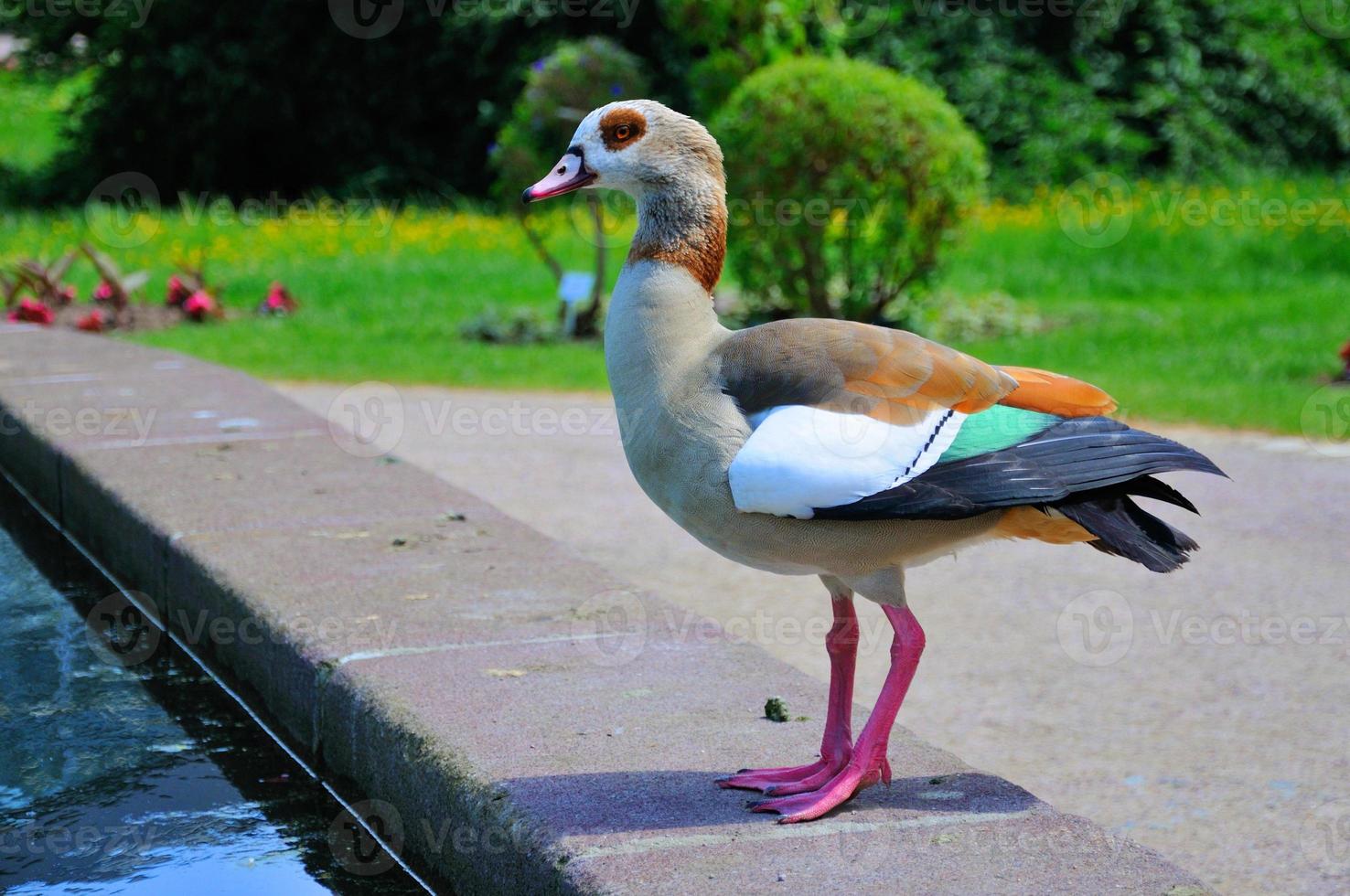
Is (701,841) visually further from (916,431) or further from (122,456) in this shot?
(122,456)

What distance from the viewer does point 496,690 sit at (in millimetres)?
3082

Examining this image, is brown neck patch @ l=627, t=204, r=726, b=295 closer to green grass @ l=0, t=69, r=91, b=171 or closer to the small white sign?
the small white sign

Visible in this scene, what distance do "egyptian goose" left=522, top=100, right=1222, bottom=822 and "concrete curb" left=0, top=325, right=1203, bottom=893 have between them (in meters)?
0.19

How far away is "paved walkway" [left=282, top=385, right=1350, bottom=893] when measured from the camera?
3.62 m

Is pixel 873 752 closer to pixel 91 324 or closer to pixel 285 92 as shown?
pixel 91 324

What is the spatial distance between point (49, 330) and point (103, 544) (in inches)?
147

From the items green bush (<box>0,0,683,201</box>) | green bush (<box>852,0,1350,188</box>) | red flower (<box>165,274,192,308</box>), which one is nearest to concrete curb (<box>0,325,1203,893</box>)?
red flower (<box>165,274,192,308</box>)

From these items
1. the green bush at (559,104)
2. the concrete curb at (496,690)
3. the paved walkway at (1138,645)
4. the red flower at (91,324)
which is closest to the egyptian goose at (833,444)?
the concrete curb at (496,690)

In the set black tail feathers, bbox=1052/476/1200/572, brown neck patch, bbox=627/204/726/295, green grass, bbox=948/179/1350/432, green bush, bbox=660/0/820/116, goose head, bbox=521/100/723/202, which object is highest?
green bush, bbox=660/0/820/116

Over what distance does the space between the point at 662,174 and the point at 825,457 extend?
663 mm

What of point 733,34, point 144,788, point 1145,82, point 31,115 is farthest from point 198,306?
point 31,115

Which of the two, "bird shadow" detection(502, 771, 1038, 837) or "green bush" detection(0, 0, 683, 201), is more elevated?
"green bush" detection(0, 0, 683, 201)

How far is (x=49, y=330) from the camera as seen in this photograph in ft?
26.5

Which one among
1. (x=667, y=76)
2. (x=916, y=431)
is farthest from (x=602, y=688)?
(x=667, y=76)
